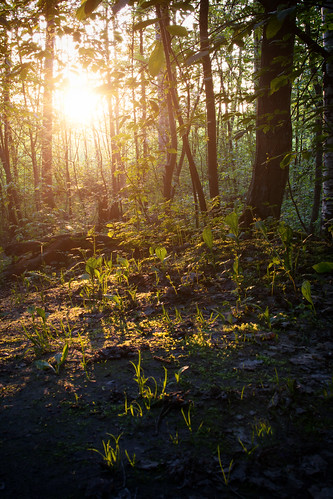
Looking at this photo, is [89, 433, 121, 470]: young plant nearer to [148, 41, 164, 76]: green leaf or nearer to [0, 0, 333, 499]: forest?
[0, 0, 333, 499]: forest

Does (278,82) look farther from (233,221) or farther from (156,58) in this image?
(233,221)

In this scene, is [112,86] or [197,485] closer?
[197,485]

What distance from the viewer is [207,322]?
2.32 meters

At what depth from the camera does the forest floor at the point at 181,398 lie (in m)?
1.01

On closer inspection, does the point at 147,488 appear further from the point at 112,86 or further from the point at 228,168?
the point at 228,168

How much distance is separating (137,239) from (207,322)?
2.27 m

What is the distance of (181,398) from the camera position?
144 centimetres

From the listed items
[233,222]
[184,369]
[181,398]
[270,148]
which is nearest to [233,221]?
[233,222]

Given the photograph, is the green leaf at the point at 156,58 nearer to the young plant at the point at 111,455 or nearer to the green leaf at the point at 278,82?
the green leaf at the point at 278,82

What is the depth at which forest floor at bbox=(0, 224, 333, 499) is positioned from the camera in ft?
3.33

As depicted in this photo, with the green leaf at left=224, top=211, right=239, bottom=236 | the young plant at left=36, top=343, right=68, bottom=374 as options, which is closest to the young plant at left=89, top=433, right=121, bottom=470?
the young plant at left=36, top=343, right=68, bottom=374

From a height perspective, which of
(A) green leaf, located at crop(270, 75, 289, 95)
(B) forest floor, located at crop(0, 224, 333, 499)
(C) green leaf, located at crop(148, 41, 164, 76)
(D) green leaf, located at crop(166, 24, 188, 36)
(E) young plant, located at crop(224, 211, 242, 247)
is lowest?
(B) forest floor, located at crop(0, 224, 333, 499)

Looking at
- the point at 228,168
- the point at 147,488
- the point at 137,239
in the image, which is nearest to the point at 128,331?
the point at 147,488

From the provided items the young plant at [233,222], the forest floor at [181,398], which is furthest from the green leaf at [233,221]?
the forest floor at [181,398]
